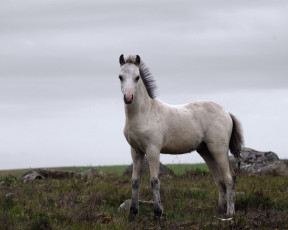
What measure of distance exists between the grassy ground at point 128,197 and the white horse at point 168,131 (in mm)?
684

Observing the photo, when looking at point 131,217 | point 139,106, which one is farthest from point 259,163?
point 139,106

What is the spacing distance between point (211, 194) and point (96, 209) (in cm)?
352

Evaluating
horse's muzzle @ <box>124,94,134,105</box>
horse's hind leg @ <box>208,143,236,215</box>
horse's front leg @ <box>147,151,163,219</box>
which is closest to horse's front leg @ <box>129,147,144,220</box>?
horse's front leg @ <box>147,151,163,219</box>

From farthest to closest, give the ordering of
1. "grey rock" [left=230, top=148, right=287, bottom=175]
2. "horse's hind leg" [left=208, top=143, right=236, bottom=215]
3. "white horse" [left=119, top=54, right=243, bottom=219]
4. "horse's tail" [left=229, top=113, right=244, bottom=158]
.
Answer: "grey rock" [left=230, top=148, right=287, bottom=175]
"horse's tail" [left=229, top=113, right=244, bottom=158]
"horse's hind leg" [left=208, top=143, right=236, bottom=215]
"white horse" [left=119, top=54, right=243, bottom=219]

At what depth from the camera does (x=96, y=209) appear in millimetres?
10820

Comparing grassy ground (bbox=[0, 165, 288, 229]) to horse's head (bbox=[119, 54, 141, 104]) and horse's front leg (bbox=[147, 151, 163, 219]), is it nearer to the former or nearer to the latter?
horse's front leg (bbox=[147, 151, 163, 219])

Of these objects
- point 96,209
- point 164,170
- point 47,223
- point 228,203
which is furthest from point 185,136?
point 164,170

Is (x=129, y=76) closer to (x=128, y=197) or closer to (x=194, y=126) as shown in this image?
(x=194, y=126)

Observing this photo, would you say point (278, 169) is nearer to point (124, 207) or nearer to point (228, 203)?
point (228, 203)

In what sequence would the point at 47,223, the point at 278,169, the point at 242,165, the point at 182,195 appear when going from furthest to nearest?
the point at 242,165, the point at 278,169, the point at 182,195, the point at 47,223

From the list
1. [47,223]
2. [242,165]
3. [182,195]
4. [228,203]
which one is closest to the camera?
[47,223]

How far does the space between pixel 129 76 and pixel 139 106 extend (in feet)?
2.27

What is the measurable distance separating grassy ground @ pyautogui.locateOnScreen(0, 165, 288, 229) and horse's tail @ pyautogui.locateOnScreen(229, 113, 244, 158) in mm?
1135

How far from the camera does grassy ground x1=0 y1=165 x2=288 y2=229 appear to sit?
899 cm
